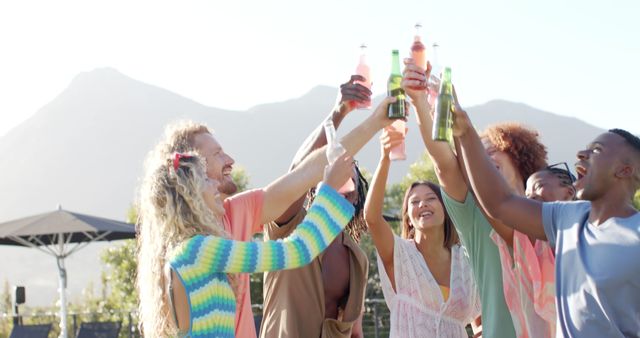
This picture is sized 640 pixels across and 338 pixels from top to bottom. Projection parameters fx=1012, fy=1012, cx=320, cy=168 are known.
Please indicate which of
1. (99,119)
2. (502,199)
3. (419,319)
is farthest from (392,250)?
(99,119)

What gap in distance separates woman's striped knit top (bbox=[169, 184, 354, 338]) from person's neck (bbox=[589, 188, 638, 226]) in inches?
37.4

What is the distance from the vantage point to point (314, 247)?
3434 mm

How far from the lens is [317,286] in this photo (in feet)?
15.6

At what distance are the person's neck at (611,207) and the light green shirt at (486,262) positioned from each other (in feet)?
1.90

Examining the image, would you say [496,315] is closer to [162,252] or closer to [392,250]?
[392,250]

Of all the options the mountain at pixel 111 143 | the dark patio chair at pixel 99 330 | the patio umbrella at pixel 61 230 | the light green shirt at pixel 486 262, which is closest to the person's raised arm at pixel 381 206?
the light green shirt at pixel 486 262

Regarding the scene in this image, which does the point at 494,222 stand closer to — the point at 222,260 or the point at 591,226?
the point at 591,226

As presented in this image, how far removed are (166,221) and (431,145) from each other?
1.16 metres

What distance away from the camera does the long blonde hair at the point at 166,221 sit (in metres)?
3.46

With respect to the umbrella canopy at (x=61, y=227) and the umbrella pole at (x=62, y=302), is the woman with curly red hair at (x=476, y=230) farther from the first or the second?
the umbrella canopy at (x=61, y=227)

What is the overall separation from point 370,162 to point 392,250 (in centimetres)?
12512

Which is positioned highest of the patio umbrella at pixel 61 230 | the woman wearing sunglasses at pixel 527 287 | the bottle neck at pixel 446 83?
the patio umbrella at pixel 61 230

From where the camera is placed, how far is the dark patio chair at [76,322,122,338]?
12.2 metres

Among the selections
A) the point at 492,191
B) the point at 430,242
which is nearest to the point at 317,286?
the point at 430,242
